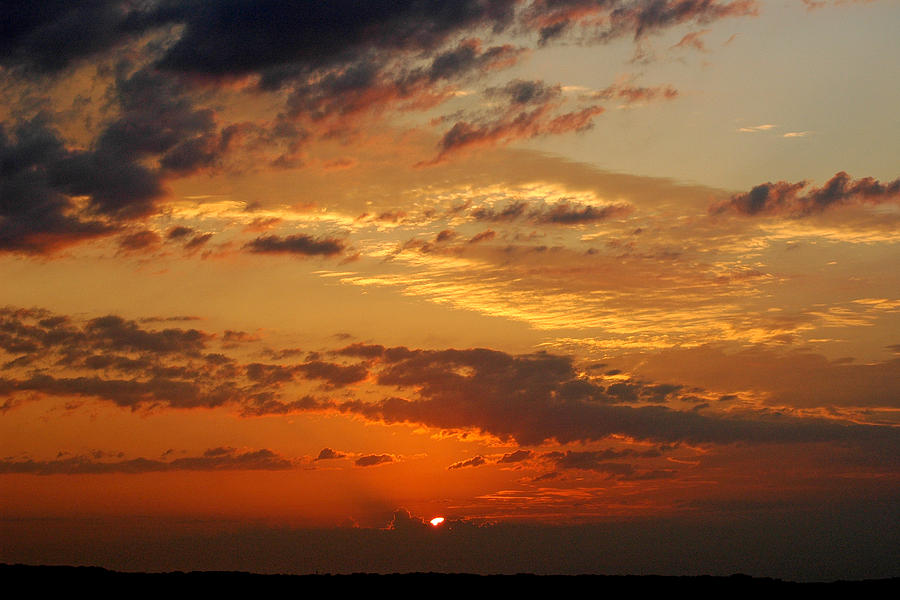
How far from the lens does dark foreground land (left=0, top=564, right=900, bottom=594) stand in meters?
82.6

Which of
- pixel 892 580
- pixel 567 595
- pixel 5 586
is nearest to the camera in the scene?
pixel 5 586

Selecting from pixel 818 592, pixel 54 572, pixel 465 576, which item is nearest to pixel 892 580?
pixel 818 592

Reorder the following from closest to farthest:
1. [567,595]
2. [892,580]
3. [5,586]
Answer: [5,586]
[567,595]
[892,580]

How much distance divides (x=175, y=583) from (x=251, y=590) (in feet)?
22.3

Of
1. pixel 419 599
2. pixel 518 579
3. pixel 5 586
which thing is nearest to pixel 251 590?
pixel 419 599

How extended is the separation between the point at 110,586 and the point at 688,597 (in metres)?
47.2

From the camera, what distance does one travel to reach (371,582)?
88.2m

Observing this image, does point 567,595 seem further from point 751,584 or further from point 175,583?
point 175,583

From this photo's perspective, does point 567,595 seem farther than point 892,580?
No

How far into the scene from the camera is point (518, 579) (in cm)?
9506

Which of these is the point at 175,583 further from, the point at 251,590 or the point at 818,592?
the point at 818,592

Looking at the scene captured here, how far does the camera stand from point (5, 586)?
260 feet

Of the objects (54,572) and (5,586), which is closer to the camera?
(5,586)

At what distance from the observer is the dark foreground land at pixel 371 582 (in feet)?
271
